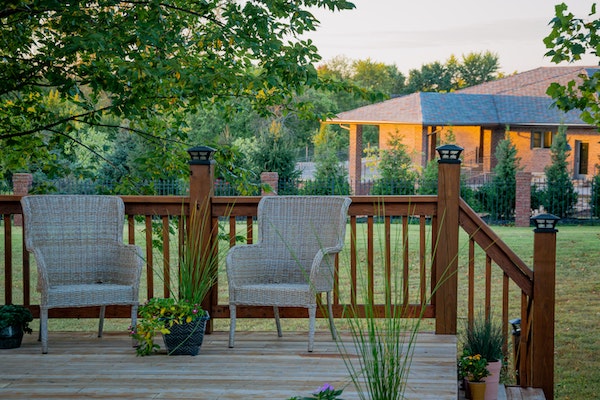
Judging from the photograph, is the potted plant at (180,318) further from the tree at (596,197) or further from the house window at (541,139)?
the house window at (541,139)

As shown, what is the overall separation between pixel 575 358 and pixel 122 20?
18.6ft

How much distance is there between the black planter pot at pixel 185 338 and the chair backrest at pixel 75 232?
0.82m

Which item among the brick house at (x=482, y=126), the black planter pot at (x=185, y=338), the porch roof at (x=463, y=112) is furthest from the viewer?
the brick house at (x=482, y=126)

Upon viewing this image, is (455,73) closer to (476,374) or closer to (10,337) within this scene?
(476,374)

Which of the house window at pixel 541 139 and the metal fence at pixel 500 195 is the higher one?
the house window at pixel 541 139

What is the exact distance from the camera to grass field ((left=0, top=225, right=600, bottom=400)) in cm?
760

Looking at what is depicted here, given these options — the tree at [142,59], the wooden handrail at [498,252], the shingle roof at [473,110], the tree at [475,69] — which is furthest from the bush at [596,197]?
the tree at [475,69]

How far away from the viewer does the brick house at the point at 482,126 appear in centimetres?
2339

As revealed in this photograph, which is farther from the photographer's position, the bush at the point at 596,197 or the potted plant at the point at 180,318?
the bush at the point at 596,197

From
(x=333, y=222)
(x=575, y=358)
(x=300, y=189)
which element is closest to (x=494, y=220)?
(x=300, y=189)

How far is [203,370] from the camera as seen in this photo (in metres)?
4.07

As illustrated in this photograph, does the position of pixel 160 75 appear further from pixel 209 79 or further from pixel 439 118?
pixel 439 118

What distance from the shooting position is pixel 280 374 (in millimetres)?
3977

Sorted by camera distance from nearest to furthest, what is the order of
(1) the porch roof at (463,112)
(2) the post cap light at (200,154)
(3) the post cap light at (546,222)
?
(3) the post cap light at (546,222)
(2) the post cap light at (200,154)
(1) the porch roof at (463,112)
